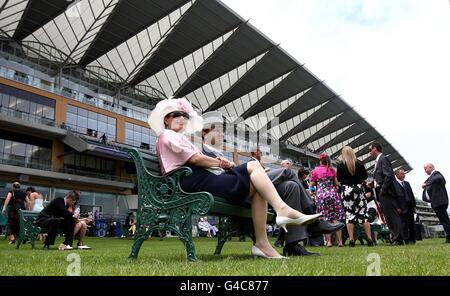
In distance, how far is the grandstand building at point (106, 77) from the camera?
31516 millimetres

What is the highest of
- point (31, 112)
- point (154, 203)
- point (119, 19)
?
point (119, 19)

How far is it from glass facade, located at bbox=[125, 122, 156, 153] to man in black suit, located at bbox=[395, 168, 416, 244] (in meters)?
33.2

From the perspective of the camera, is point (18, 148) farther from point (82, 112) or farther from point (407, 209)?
point (407, 209)

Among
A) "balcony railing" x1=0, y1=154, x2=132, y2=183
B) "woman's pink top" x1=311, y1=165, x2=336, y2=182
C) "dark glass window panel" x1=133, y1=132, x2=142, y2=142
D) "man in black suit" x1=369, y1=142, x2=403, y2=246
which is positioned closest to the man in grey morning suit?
"woman's pink top" x1=311, y1=165, x2=336, y2=182

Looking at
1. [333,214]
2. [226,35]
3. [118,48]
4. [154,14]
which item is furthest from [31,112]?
[333,214]

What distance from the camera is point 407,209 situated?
811 centimetres

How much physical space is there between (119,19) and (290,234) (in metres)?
31.8

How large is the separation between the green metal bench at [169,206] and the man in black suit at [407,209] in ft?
16.7

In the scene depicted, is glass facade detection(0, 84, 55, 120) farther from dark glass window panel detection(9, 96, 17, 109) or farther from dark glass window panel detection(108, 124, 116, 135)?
dark glass window panel detection(108, 124, 116, 135)

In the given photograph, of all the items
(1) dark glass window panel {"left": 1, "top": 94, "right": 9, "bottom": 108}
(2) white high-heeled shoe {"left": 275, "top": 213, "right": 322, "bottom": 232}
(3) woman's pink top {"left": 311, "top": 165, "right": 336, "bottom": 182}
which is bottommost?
(2) white high-heeled shoe {"left": 275, "top": 213, "right": 322, "bottom": 232}

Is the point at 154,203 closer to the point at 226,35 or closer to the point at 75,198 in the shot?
the point at 75,198

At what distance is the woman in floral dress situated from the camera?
7020 millimetres

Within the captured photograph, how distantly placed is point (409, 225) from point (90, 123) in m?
32.3
